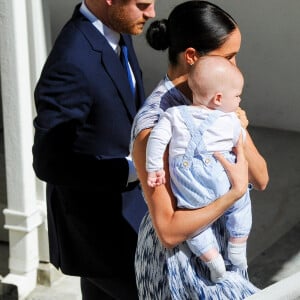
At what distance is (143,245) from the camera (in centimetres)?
249

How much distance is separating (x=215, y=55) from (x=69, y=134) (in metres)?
0.53

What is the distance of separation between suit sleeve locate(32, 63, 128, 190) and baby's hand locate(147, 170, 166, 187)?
41 centimetres

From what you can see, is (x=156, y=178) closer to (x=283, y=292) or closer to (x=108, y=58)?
(x=283, y=292)

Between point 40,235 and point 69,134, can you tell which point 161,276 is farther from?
point 40,235

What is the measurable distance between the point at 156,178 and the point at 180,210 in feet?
0.37

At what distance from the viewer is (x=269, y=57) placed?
21.1ft

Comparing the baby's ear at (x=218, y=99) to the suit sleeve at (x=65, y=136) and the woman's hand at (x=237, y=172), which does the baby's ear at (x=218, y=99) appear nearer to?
the woman's hand at (x=237, y=172)

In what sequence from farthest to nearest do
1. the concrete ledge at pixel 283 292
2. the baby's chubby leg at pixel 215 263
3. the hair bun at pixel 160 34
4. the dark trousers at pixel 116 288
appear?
the dark trousers at pixel 116 288
the hair bun at pixel 160 34
the baby's chubby leg at pixel 215 263
the concrete ledge at pixel 283 292

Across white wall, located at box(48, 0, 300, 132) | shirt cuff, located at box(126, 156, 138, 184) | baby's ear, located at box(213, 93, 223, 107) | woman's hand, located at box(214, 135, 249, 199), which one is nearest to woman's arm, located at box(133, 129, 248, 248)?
woman's hand, located at box(214, 135, 249, 199)

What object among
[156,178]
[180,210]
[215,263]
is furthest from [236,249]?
[156,178]

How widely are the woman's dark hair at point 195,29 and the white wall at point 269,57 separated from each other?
392 cm

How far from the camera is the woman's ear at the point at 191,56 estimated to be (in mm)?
2367

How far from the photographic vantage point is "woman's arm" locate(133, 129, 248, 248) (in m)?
2.26

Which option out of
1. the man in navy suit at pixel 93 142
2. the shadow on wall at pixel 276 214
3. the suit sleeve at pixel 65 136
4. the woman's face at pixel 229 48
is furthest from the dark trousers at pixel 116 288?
the shadow on wall at pixel 276 214
